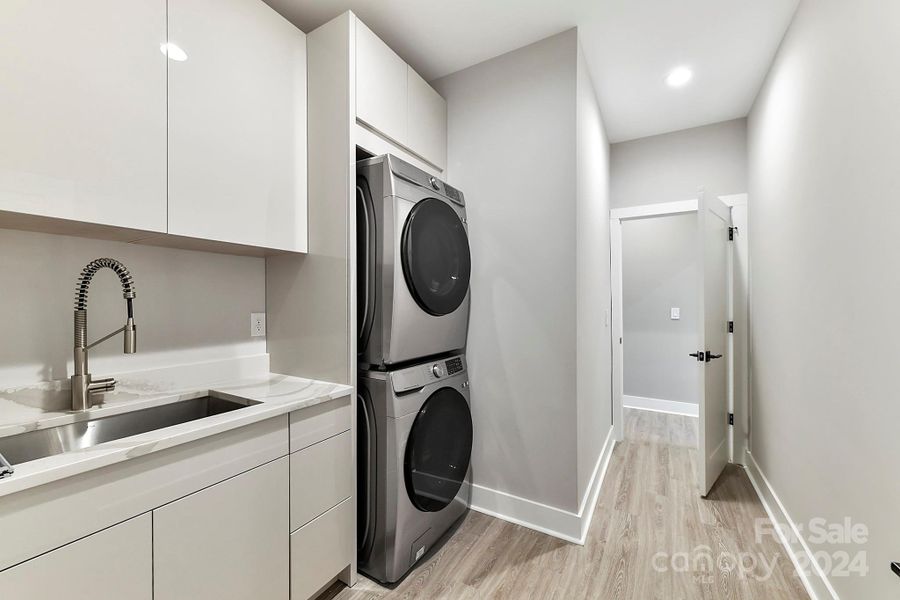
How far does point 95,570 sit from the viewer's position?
3.02 feet

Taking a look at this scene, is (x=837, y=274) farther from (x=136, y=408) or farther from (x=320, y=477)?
(x=136, y=408)

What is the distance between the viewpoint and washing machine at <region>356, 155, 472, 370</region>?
167 cm

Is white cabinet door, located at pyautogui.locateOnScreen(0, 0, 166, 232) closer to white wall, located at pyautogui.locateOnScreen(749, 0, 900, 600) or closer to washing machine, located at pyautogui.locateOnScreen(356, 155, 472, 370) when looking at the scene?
washing machine, located at pyautogui.locateOnScreen(356, 155, 472, 370)

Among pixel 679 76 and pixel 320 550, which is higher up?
pixel 679 76

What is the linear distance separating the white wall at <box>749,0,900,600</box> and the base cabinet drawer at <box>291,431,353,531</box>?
1.79m

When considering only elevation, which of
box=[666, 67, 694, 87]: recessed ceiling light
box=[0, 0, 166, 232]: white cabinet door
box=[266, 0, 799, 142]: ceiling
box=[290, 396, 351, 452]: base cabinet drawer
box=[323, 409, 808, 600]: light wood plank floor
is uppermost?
box=[666, 67, 694, 87]: recessed ceiling light

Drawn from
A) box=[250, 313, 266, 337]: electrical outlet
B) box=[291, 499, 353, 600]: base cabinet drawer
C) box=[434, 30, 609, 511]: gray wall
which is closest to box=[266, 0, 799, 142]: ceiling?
box=[434, 30, 609, 511]: gray wall

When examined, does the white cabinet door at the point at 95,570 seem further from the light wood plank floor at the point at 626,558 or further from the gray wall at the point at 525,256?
the gray wall at the point at 525,256

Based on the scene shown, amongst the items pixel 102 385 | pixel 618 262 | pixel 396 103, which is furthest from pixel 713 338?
pixel 102 385

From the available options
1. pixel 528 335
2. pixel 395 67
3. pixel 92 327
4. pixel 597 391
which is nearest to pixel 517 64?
pixel 395 67

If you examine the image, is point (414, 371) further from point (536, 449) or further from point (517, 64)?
point (517, 64)

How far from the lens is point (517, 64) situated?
2.14 meters

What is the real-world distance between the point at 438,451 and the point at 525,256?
1.13 metres

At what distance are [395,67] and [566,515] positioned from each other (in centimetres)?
247
